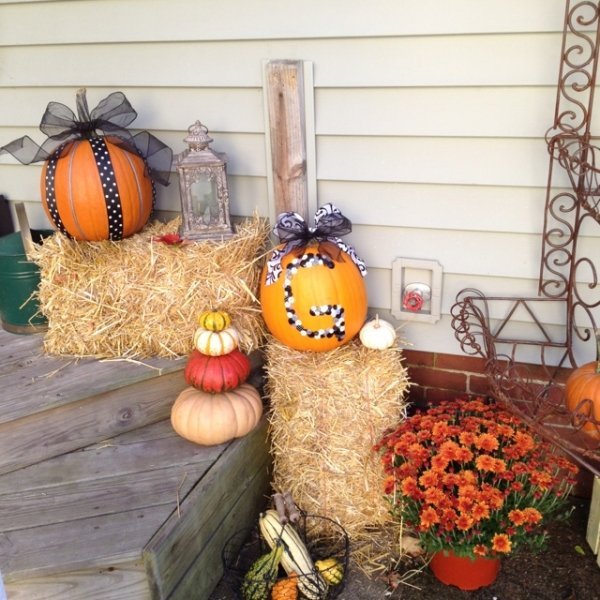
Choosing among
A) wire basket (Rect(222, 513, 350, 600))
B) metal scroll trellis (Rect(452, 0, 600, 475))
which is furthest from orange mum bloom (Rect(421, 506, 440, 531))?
metal scroll trellis (Rect(452, 0, 600, 475))

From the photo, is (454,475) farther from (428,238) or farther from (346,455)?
(428,238)

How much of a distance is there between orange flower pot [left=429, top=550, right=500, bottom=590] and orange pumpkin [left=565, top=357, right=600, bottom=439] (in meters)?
0.61

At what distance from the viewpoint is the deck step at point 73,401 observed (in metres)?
2.46

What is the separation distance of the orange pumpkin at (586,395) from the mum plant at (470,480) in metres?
0.21

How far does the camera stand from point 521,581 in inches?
97.5

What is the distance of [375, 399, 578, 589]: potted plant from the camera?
87.9 inches

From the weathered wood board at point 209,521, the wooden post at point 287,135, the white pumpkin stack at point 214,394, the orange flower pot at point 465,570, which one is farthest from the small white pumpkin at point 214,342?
the orange flower pot at point 465,570

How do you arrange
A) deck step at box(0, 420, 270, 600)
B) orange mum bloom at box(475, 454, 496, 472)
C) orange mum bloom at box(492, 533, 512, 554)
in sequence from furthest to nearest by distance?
orange mum bloom at box(475, 454, 496, 472) < orange mum bloom at box(492, 533, 512, 554) < deck step at box(0, 420, 270, 600)

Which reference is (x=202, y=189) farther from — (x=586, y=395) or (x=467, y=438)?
(x=586, y=395)

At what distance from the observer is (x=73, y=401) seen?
2516 millimetres

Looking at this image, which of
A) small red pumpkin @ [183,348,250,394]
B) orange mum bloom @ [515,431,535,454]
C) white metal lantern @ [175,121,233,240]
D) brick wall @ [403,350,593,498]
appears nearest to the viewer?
orange mum bloom @ [515,431,535,454]

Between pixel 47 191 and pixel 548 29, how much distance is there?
2.08m

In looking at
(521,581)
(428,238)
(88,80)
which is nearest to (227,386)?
(428,238)

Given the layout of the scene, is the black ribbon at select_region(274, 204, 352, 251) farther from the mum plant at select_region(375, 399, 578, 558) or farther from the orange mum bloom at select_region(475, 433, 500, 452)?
the orange mum bloom at select_region(475, 433, 500, 452)
